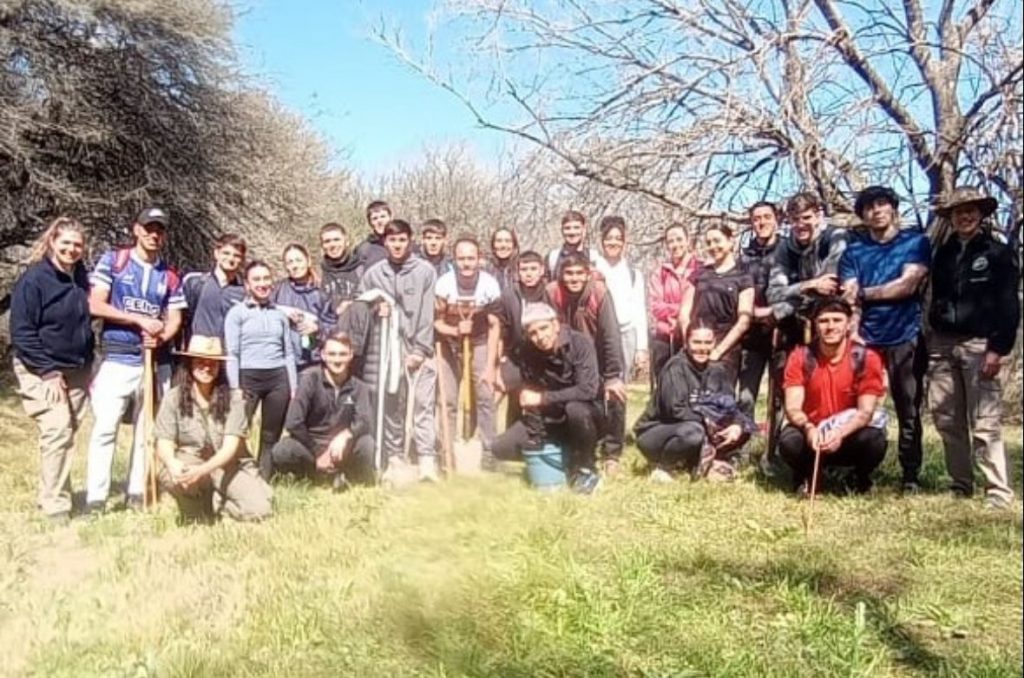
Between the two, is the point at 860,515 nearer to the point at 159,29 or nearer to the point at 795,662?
the point at 795,662

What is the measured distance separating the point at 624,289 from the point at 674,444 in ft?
3.22

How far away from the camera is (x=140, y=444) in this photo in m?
4.66

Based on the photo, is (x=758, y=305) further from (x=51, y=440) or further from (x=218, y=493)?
(x=51, y=440)

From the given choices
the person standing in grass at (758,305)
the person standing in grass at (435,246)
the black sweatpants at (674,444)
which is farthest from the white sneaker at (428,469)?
the person standing in grass at (758,305)

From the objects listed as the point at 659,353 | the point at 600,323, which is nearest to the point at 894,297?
the point at 600,323

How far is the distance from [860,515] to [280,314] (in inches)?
117

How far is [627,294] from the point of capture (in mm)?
5508

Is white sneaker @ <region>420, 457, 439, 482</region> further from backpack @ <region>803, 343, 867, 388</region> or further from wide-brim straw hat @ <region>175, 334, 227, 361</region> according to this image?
backpack @ <region>803, 343, 867, 388</region>

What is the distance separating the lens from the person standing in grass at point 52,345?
430 centimetres

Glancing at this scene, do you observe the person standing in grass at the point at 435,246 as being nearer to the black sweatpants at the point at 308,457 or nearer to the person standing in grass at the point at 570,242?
the person standing in grass at the point at 570,242

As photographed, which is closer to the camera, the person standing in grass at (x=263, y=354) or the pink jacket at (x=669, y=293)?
the person standing in grass at (x=263, y=354)

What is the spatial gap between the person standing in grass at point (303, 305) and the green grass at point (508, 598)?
170 centimetres

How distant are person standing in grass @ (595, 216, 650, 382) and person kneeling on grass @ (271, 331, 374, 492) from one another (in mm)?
1472

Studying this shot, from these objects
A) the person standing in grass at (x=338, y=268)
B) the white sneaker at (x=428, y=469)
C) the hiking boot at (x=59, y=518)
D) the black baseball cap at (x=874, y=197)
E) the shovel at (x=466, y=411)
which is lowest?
the hiking boot at (x=59, y=518)
